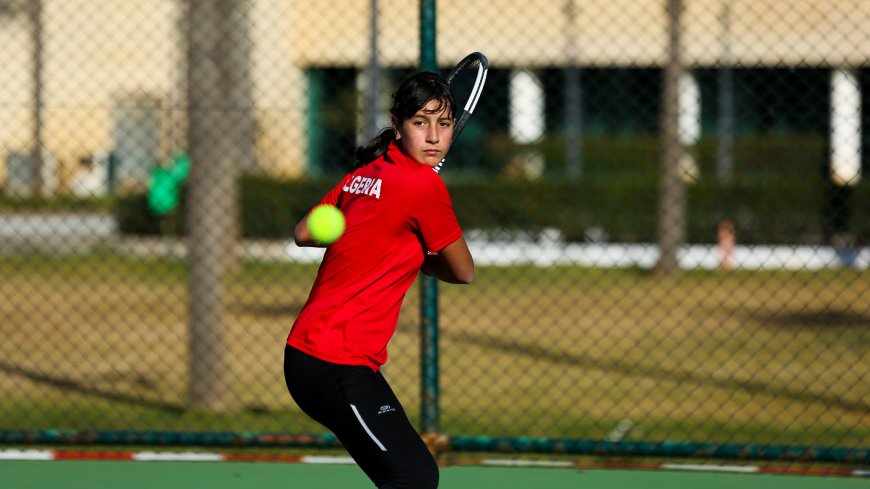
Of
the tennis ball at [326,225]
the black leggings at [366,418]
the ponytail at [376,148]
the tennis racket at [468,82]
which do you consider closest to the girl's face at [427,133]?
the ponytail at [376,148]

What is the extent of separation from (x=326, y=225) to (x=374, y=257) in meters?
0.18

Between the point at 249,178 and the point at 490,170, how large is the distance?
4.53m

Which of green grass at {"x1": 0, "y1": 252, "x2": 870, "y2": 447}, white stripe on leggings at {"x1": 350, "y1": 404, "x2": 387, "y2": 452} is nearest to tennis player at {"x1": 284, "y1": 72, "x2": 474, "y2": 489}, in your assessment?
white stripe on leggings at {"x1": 350, "y1": 404, "x2": 387, "y2": 452}

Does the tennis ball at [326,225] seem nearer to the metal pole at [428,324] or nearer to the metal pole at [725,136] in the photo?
the metal pole at [428,324]

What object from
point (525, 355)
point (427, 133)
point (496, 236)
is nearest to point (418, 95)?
point (427, 133)

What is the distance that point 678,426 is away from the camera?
27.0ft

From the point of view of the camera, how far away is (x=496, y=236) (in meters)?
18.7

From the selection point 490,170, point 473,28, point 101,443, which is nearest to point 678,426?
point 101,443

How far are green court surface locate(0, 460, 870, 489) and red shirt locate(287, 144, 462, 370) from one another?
2160 mm

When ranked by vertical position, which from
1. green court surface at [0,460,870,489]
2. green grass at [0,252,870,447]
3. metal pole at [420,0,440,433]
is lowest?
green grass at [0,252,870,447]

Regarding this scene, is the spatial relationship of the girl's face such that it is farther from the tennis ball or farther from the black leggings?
the black leggings

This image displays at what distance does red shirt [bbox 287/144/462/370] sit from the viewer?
4.01m

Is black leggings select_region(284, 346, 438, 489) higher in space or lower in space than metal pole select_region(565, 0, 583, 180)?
lower

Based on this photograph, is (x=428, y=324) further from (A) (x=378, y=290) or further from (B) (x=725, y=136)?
(B) (x=725, y=136)
